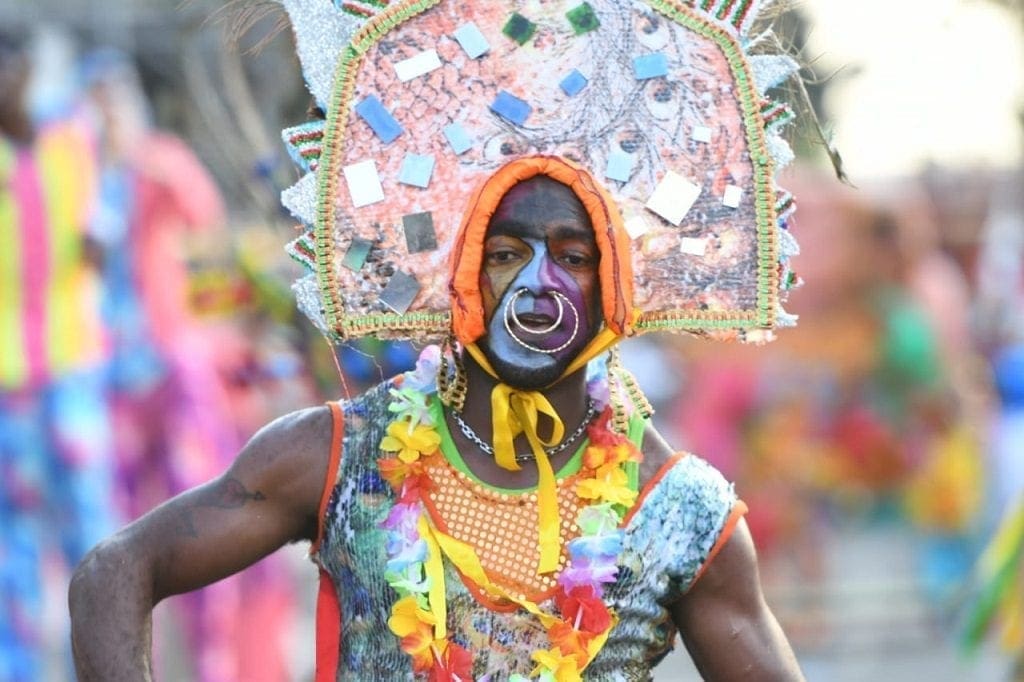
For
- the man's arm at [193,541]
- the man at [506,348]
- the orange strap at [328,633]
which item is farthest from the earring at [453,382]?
the orange strap at [328,633]

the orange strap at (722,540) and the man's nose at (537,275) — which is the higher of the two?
the man's nose at (537,275)

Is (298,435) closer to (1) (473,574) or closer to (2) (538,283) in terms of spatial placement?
(1) (473,574)

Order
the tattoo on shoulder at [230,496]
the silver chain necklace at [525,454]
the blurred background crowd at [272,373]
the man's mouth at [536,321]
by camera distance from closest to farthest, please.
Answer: the man's mouth at [536,321] → the tattoo on shoulder at [230,496] → the silver chain necklace at [525,454] → the blurred background crowd at [272,373]

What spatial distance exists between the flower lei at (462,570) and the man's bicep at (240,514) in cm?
16

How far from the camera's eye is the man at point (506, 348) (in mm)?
4207

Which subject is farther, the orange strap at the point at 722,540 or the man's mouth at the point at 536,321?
the orange strap at the point at 722,540

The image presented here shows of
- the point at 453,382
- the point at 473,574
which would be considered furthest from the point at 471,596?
the point at 453,382

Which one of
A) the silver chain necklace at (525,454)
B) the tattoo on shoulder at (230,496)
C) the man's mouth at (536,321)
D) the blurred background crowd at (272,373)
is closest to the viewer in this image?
the man's mouth at (536,321)

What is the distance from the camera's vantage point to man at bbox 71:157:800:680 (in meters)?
4.16

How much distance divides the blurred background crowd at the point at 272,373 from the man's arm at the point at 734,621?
89cm

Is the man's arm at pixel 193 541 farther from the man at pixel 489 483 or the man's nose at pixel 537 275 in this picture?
the man's nose at pixel 537 275

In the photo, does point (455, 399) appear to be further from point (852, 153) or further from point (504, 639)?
point (852, 153)

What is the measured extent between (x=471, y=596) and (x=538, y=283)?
621mm

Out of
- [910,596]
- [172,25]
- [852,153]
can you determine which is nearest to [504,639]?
[852,153]
